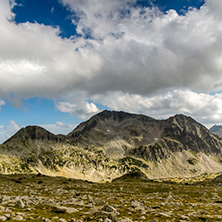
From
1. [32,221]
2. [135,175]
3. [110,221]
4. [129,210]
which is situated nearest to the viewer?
[32,221]

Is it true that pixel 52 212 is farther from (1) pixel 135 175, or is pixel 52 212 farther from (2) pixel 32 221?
(1) pixel 135 175

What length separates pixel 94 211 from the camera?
17672mm

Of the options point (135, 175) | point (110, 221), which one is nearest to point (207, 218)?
point (110, 221)

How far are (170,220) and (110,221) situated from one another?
17.1ft

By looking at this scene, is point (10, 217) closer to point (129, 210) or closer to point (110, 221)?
point (110, 221)

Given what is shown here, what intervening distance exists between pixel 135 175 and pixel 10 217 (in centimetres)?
9984

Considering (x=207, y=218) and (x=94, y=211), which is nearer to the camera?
(x=207, y=218)

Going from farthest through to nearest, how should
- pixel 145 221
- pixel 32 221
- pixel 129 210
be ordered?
pixel 129 210
pixel 145 221
pixel 32 221

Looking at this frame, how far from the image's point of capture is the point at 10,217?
13.1m

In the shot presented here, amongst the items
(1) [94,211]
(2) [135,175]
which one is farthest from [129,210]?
(2) [135,175]

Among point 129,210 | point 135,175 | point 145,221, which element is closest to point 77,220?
point 145,221

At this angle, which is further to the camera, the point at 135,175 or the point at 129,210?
the point at 135,175

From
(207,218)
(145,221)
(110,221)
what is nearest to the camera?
(110,221)

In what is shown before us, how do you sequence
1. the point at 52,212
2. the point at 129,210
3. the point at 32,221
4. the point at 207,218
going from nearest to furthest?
1. the point at 32,221
2. the point at 207,218
3. the point at 52,212
4. the point at 129,210
